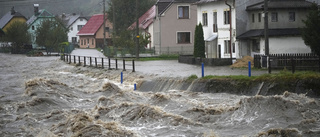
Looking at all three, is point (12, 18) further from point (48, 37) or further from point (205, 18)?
point (205, 18)

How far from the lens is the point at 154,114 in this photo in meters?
19.1

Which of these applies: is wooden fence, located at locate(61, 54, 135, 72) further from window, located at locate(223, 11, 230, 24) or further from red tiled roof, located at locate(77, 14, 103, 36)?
red tiled roof, located at locate(77, 14, 103, 36)

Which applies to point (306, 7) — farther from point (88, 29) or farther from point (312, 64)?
point (88, 29)

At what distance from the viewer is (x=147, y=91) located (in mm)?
27906

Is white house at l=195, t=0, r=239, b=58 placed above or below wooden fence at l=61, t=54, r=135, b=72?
above

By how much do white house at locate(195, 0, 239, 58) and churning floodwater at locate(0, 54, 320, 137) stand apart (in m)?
19.1

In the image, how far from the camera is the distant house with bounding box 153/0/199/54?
6106 cm

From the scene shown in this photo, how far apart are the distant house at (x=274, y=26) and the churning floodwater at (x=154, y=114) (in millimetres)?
15165

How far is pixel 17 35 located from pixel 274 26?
53.7 m

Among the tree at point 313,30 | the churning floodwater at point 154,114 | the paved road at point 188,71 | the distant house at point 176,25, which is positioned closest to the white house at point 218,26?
the paved road at point 188,71

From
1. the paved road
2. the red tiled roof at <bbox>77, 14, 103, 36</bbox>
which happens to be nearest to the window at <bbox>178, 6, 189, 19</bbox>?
the paved road

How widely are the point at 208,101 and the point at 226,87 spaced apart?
325cm

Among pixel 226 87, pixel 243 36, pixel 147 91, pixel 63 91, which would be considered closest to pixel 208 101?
pixel 226 87

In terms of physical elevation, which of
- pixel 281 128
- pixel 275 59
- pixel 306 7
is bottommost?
pixel 281 128
